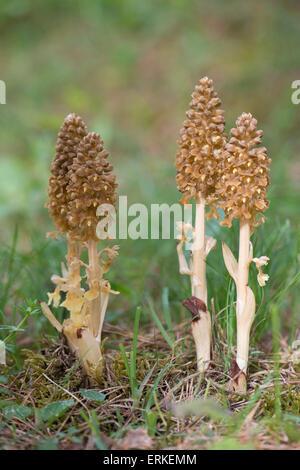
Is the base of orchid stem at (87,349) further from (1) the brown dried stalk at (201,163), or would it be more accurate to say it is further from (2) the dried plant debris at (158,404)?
(1) the brown dried stalk at (201,163)

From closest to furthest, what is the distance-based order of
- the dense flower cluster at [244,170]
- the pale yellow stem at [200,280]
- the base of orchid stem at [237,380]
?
the dense flower cluster at [244,170] < the base of orchid stem at [237,380] < the pale yellow stem at [200,280]

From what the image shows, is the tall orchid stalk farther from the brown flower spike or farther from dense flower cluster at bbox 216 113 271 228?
dense flower cluster at bbox 216 113 271 228

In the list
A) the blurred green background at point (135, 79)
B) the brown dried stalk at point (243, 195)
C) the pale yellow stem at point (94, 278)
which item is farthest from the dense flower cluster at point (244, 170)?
the blurred green background at point (135, 79)

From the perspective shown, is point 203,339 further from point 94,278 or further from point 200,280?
point 94,278

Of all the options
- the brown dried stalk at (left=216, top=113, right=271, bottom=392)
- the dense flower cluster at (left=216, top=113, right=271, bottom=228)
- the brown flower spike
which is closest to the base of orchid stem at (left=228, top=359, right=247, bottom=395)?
the brown dried stalk at (left=216, top=113, right=271, bottom=392)

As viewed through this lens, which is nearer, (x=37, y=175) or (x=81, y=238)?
(x=81, y=238)

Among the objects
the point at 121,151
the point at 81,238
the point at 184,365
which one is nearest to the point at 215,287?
the point at 184,365

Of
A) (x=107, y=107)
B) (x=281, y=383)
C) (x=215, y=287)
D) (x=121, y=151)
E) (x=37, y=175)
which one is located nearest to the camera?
(x=281, y=383)
